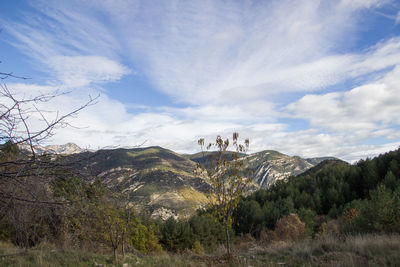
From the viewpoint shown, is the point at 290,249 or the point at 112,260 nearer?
the point at 112,260

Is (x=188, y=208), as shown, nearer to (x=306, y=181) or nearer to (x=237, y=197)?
(x=306, y=181)

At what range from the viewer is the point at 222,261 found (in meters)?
8.38

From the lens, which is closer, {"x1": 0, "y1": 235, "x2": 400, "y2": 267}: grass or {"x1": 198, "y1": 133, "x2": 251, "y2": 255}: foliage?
{"x1": 0, "y1": 235, "x2": 400, "y2": 267}: grass

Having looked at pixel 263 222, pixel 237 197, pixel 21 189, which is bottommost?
pixel 263 222

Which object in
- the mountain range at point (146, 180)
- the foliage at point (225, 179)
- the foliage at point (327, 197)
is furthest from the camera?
the foliage at point (327, 197)

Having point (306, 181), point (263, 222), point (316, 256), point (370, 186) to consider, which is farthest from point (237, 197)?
point (306, 181)

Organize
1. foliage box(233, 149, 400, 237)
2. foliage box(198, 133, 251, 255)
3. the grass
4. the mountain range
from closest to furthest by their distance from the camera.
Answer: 1. the mountain range
2. the grass
3. foliage box(198, 133, 251, 255)
4. foliage box(233, 149, 400, 237)

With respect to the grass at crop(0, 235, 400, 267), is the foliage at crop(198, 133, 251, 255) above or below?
above

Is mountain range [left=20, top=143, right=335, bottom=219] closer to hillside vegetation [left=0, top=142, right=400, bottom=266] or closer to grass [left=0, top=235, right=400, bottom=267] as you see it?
hillside vegetation [left=0, top=142, right=400, bottom=266]

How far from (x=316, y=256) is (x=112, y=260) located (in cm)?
687

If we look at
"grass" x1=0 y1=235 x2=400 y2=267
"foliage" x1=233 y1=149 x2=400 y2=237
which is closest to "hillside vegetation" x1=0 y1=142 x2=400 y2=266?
"grass" x1=0 y1=235 x2=400 y2=267

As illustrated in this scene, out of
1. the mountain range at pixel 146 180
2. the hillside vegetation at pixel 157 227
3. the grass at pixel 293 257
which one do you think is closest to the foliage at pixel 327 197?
the hillside vegetation at pixel 157 227

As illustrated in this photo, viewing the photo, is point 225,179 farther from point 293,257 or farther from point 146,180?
point 146,180

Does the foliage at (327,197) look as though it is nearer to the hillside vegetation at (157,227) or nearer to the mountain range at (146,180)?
the hillside vegetation at (157,227)
